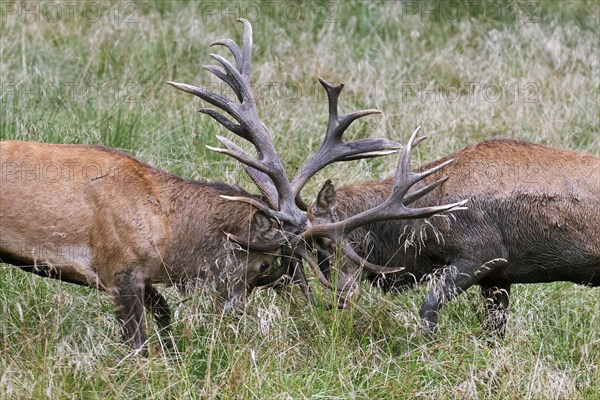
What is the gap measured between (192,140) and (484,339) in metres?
3.12

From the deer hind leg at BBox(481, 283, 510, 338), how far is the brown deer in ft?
2.29

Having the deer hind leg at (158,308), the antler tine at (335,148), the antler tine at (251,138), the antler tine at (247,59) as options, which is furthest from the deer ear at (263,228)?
the antler tine at (247,59)

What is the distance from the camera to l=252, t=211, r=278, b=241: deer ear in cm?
650

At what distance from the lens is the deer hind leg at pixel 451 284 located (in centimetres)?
667

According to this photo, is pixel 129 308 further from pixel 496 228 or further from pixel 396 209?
pixel 496 228

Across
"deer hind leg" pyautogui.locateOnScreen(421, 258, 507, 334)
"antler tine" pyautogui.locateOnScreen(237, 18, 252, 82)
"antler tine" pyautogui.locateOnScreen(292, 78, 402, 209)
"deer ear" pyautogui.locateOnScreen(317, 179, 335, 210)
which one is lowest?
"deer hind leg" pyautogui.locateOnScreen(421, 258, 507, 334)

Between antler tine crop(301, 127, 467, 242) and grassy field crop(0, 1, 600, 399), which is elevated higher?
antler tine crop(301, 127, 467, 242)

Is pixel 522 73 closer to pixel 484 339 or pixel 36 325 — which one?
pixel 484 339

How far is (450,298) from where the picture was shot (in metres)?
6.73

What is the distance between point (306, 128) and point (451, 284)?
9.54 ft

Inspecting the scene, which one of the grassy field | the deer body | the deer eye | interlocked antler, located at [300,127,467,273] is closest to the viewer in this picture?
the grassy field

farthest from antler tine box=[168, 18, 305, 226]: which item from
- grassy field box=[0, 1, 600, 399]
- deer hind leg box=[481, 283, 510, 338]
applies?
deer hind leg box=[481, 283, 510, 338]

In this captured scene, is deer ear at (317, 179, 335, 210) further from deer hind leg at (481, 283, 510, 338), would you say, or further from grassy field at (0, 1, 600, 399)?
deer hind leg at (481, 283, 510, 338)

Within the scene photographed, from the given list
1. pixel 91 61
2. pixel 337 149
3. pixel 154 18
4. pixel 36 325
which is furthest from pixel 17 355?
pixel 154 18
